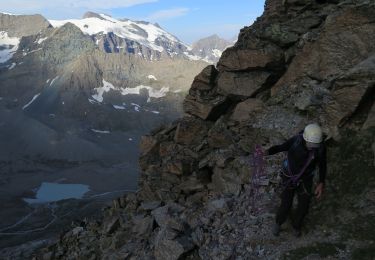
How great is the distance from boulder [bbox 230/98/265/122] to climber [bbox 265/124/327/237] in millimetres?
9754

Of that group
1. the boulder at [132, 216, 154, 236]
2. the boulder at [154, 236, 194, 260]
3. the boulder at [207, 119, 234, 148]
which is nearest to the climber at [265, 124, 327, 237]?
the boulder at [154, 236, 194, 260]

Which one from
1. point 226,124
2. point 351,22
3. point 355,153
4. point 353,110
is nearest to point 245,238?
point 355,153

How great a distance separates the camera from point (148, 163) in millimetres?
31125

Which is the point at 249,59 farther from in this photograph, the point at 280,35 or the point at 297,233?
the point at 297,233

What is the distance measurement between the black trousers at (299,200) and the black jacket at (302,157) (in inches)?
16.4

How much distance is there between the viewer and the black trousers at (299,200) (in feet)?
48.2

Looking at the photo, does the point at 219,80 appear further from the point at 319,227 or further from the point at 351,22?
the point at 319,227

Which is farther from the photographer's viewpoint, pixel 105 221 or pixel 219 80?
pixel 105 221

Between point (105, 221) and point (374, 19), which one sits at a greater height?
point (374, 19)

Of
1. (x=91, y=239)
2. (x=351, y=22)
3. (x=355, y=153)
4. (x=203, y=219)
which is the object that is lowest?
(x=91, y=239)

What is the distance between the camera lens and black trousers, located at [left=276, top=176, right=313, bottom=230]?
1468 centimetres

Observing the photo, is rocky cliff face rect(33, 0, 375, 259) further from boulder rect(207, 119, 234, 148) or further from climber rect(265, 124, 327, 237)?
climber rect(265, 124, 327, 237)

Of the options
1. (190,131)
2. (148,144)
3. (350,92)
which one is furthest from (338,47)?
(148,144)

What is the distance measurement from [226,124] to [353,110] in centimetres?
826
